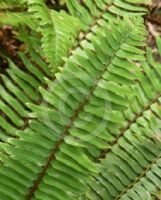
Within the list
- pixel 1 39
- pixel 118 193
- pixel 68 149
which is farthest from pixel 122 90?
pixel 1 39

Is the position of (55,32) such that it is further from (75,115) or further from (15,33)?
(15,33)

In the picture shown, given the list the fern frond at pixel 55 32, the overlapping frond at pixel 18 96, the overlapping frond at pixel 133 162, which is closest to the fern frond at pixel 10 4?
the fern frond at pixel 55 32

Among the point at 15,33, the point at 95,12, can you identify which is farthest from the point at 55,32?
the point at 15,33

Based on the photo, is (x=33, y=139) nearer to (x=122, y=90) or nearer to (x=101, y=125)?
(x=101, y=125)

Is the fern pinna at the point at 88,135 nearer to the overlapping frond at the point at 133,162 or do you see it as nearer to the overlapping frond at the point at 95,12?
the overlapping frond at the point at 133,162

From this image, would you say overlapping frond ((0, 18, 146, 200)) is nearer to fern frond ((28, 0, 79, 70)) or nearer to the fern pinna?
the fern pinna

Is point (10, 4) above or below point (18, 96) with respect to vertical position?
above
